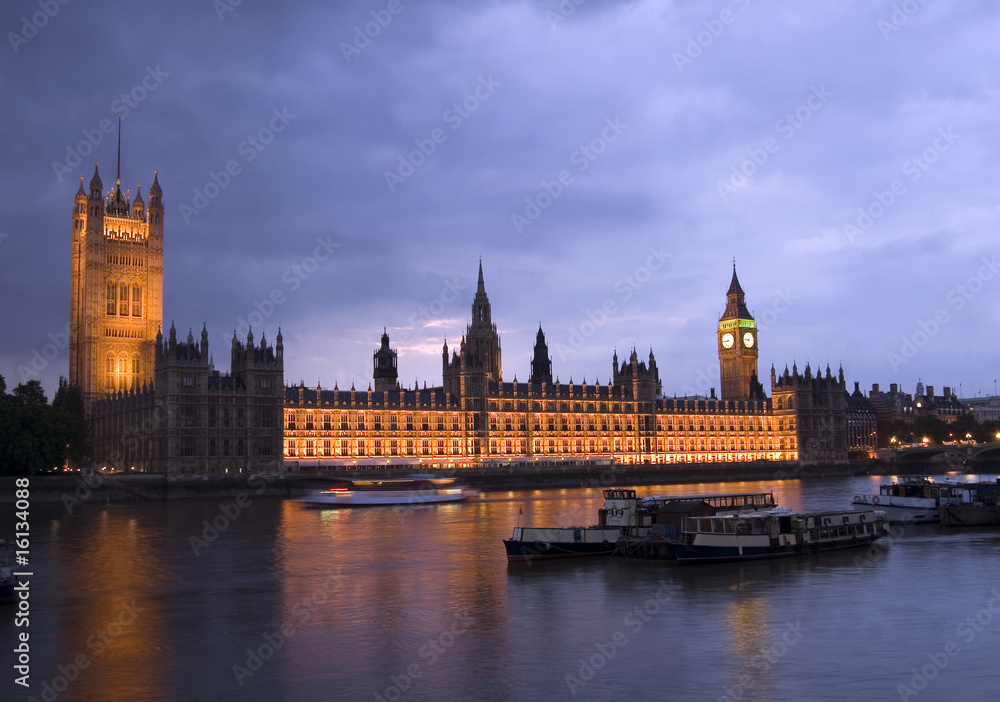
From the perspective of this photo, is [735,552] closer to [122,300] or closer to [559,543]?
[559,543]

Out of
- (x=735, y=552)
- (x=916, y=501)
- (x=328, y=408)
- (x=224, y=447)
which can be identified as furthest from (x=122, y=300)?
(x=735, y=552)

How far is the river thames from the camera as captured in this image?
28.5 meters

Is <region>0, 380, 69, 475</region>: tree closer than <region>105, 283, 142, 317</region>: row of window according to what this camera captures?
Yes

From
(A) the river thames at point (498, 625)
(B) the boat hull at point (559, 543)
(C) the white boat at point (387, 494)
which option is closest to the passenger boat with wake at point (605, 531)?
(B) the boat hull at point (559, 543)

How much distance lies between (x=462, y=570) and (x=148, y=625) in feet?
55.6

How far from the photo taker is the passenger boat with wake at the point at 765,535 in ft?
161

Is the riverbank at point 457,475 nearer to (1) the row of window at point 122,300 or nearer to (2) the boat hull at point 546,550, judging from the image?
(1) the row of window at point 122,300

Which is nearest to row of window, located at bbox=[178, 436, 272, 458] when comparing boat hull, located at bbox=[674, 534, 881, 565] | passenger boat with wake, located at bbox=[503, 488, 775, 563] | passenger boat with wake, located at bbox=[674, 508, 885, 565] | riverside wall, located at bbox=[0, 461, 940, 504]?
riverside wall, located at bbox=[0, 461, 940, 504]

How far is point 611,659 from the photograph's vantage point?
31188 mm

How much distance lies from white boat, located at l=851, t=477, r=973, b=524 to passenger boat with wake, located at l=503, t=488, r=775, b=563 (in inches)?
737

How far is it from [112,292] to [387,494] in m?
81.1

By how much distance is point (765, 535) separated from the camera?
1988 inches

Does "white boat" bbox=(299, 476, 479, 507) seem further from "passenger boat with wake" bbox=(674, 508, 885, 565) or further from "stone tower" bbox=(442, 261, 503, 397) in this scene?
"passenger boat with wake" bbox=(674, 508, 885, 565)

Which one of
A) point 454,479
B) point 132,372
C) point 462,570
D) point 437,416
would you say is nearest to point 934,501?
point 462,570
